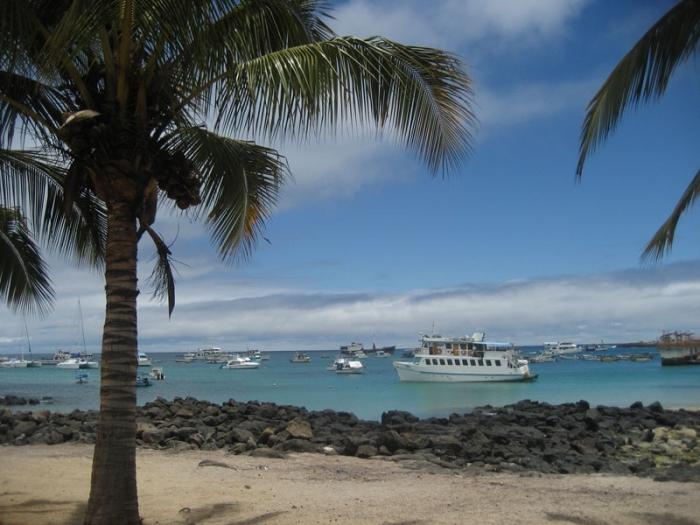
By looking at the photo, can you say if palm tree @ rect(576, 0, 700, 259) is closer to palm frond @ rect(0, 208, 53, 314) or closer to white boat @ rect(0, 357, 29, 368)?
palm frond @ rect(0, 208, 53, 314)

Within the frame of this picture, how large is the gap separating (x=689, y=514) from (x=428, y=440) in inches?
324

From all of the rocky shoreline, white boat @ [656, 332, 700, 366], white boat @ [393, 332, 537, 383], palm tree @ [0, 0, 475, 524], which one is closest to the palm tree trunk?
palm tree @ [0, 0, 475, 524]

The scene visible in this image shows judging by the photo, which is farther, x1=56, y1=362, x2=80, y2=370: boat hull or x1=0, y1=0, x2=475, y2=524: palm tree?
x1=56, y1=362, x2=80, y2=370: boat hull

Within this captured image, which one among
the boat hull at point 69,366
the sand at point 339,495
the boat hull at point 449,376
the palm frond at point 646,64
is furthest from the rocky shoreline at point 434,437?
the boat hull at point 69,366

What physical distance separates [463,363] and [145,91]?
52910 mm

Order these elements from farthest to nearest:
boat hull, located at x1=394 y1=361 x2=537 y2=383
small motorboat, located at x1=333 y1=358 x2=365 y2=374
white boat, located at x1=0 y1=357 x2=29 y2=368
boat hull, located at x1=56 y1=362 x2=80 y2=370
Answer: white boat, located at x1=0 y1=357 x2=29 y2=368 → boat hull, located at x1=56 y1=362 x2=80 y2=370 → small motorboat, located at x1=333 y1=358 x2=365 y2=374 → boat hull, located at x1=394 y1=361 x2=537 y2=383

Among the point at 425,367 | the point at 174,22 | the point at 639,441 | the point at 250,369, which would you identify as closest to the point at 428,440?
the point at 639,441

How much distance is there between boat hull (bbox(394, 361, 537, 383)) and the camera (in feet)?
187

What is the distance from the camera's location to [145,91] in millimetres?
6383

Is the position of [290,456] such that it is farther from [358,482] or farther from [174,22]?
[174,22]

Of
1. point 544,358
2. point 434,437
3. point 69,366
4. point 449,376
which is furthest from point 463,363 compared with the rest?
point 544,358

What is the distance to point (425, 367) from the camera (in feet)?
190

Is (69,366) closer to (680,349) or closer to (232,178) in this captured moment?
(680,349)

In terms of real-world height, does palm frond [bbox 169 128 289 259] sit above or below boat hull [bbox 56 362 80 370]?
above
